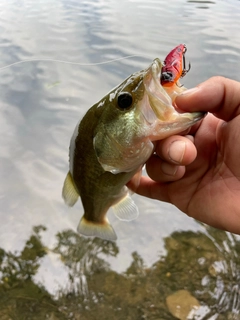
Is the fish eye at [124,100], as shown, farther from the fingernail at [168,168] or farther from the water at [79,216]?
the water at [79,216]

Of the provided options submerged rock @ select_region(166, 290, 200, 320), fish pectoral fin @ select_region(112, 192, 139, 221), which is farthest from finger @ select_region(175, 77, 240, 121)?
submerged rock @ select_region(166, 290, 200, 320)

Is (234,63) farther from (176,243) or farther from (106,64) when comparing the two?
(176,243)

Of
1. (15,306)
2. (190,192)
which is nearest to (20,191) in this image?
(15,306)

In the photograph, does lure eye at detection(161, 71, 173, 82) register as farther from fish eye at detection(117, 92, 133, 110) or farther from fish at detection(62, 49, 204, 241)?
fish eye at detection(117, 92, 133, 110)

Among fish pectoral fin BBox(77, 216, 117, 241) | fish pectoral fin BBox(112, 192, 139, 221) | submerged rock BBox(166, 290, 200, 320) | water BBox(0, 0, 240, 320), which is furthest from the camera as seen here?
water BBox(0, 0, 240, 320)

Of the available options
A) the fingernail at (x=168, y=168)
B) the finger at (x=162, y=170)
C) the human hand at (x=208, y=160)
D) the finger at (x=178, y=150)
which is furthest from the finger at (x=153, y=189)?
the finger at (x=178, y=150)
